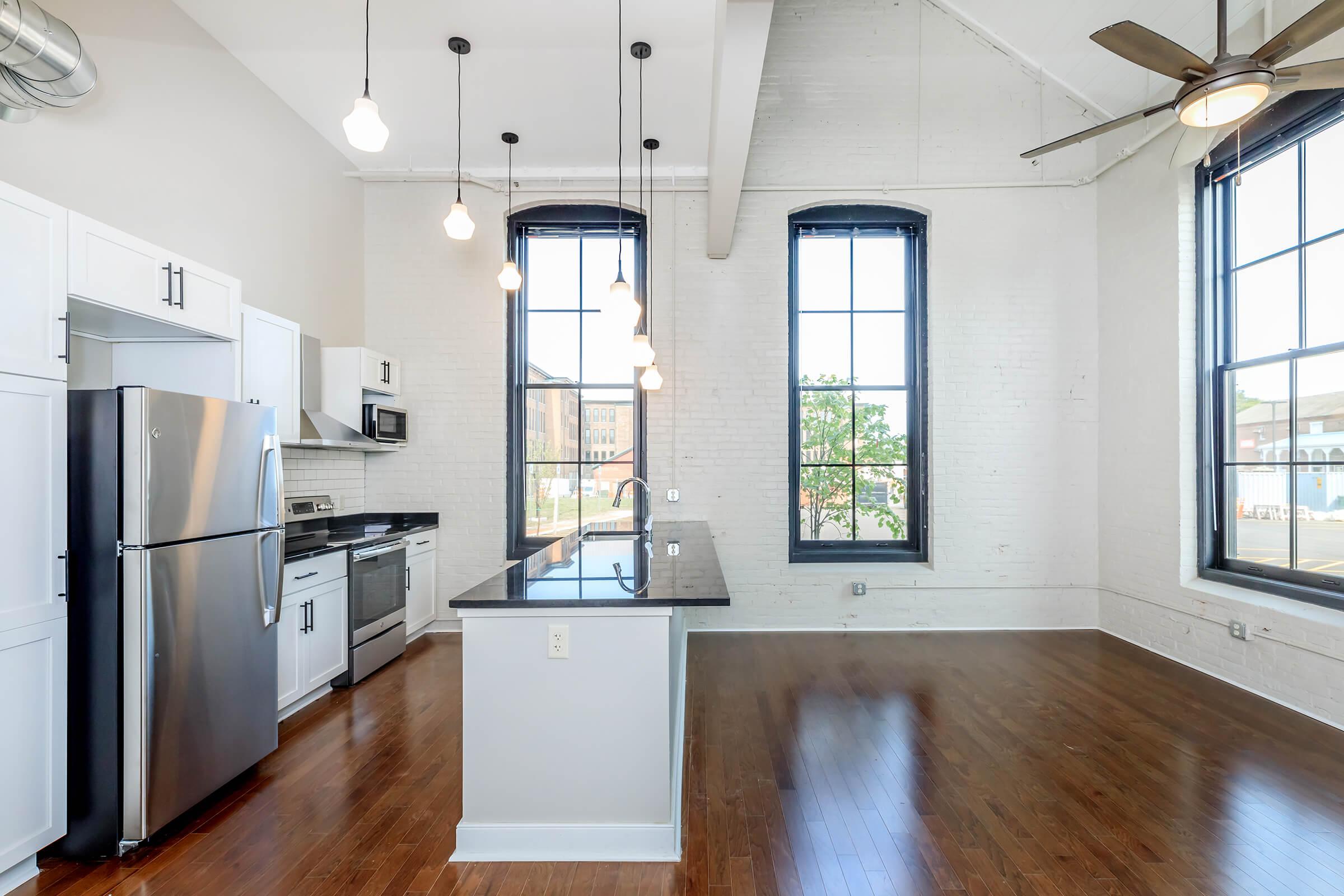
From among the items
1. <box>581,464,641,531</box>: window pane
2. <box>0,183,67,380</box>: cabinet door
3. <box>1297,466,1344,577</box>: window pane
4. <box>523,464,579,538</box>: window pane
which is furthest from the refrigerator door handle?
<box>1297,466,1344,577</box>: window pane

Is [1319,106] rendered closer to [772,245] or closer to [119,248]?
[772,245]

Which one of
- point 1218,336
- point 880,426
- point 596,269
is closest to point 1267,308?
point 1218,336

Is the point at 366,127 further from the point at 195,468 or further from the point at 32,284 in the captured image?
the point at 195,468

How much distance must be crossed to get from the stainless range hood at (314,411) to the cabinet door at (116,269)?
1.34 metres

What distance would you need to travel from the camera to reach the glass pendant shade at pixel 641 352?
3.50m

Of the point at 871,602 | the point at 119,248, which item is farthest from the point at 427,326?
the point at 871,602

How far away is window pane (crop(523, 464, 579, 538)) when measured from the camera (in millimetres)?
5250

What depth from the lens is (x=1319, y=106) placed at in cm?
339

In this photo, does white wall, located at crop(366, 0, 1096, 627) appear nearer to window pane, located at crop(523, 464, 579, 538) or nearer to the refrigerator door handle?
window pane, located at crop(523, 464, 579, 538)

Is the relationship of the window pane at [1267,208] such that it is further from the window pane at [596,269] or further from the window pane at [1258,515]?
the window pane at [596,269]

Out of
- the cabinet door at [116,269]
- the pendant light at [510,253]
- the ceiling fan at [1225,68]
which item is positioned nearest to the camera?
the ceiling fan at [1225,68]

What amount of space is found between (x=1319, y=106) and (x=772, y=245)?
3205mm

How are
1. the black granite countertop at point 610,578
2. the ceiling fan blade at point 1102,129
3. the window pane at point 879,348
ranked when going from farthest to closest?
the window pane at point 879,348, the ceiling fan blade at point 1102,129, the black granite countertop at point 610,578

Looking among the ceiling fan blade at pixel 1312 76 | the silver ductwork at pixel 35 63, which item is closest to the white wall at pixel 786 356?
the silver ductwork at pixel 35 63
